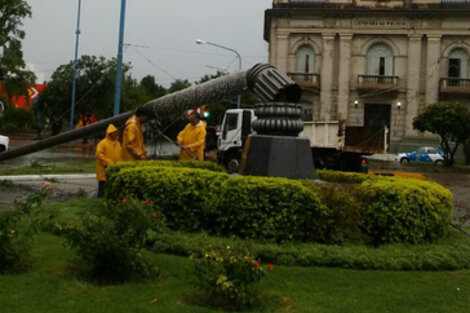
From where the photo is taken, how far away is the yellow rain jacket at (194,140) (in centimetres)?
1094

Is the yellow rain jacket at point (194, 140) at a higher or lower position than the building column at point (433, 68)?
lower

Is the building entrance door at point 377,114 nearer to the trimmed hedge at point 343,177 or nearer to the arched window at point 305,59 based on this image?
the arched window at point 305,59

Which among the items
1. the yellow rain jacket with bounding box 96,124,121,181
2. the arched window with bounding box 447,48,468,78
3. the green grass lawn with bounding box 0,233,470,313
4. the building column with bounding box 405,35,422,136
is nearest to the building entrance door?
the building column with bounding box 405,35,422,136

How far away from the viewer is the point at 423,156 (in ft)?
114

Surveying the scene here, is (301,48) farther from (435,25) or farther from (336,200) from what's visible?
(336,200)

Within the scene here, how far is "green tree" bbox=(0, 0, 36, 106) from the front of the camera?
30934 mm

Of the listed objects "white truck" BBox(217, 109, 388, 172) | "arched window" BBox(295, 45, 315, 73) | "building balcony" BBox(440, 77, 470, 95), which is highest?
"arched window" BBox(295, 45, 315, 73)

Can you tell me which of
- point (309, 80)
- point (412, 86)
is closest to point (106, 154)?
point (309, 80)

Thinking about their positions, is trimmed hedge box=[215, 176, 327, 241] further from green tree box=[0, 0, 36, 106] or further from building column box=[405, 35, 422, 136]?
building column box=[405, 35, 422, 136]

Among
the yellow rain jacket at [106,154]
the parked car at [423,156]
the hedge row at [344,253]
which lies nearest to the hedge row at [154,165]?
the yellow rain jacket at [106,154]

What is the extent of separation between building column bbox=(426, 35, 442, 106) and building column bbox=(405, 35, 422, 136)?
660mm

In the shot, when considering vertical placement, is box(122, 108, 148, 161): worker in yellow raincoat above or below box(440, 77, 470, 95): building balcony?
below

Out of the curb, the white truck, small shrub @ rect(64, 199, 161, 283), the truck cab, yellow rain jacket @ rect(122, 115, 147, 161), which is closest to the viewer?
small shrub @ rect(64, 199, 161, 283)

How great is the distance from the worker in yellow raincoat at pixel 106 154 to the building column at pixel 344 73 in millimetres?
31414
